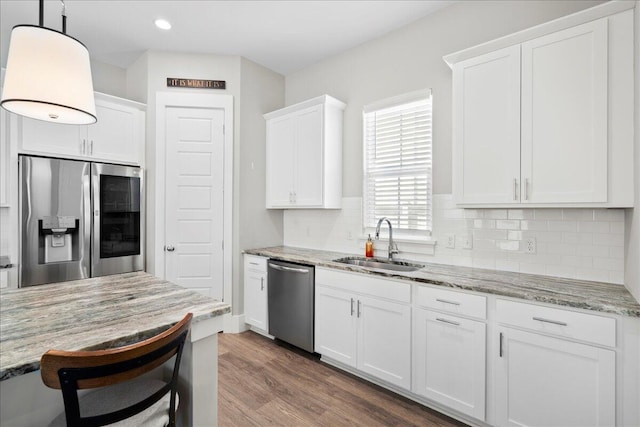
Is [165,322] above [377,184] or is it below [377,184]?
below

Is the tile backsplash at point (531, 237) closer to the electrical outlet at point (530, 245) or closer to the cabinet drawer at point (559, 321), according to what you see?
the electrical outlet at point (530, 245)

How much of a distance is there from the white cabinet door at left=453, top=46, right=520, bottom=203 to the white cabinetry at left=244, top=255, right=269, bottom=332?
83.9 inches

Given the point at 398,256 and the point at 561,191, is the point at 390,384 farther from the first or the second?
the point at 561,191

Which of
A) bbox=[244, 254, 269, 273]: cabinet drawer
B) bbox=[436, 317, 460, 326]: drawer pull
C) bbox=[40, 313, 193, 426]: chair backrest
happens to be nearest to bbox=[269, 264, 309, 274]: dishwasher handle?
bbox=[244, 254, 269, 273]: cabinet drawer

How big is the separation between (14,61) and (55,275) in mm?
2319

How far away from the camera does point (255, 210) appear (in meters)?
3.86

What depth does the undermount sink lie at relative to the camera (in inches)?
111

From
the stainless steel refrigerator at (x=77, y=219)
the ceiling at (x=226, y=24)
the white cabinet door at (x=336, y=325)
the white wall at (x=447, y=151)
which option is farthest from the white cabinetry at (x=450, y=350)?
the stainless steel refrigerator at (x=77, y=219)

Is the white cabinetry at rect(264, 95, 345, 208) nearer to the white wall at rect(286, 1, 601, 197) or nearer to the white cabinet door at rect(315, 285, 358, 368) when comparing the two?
the white wall at rect(286, 1, 601, 197)

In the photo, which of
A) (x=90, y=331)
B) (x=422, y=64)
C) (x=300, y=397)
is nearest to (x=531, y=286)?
Answer: (x=300, y=397)

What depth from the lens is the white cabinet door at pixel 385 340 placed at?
229cm

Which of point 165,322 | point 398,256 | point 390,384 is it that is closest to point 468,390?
point 390,384

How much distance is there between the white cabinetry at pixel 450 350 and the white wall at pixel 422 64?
1069 mm

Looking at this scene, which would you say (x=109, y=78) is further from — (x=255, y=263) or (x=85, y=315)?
(x=85, y=315)
